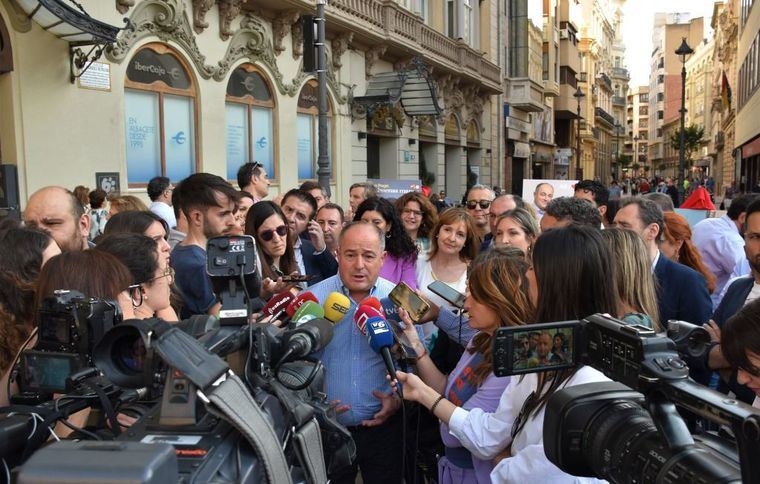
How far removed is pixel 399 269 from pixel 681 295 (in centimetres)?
201

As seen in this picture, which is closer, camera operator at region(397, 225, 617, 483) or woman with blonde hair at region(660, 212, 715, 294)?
camera operator at region(397, 225, 617, 483)

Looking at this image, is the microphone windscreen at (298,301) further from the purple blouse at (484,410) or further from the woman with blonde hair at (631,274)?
the woman with blonde hair at (631,274)

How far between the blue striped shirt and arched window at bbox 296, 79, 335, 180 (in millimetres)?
11753

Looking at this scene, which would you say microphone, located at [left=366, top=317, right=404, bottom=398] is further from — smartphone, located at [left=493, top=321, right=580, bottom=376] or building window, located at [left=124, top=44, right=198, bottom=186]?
building window, located at [left=124, top=44, right=198, bottom=186]

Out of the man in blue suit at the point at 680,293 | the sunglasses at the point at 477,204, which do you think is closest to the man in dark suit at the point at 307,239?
the sunglasses at the point at 477,204

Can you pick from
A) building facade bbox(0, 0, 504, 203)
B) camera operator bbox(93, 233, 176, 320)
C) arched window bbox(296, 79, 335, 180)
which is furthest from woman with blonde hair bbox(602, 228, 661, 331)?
arched window bbox(296, 79, 335, 180)

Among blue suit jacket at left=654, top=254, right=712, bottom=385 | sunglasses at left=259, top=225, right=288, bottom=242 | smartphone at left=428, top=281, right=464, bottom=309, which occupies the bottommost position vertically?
blue suit jacket at left=654, top=254, right=712, bottom=385

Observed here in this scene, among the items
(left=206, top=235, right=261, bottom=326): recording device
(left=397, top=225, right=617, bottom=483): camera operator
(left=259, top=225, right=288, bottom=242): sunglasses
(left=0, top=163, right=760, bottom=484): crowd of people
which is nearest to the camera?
(left=206, top=235, right=261, bottom=326): recording device

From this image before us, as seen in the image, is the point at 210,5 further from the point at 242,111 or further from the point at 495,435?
the point at 495,435

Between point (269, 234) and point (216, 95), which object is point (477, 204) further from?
point (216, 95)

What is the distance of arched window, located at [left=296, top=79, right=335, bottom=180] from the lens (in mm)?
14742

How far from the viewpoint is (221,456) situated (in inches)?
55.4

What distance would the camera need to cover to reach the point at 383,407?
307 cm

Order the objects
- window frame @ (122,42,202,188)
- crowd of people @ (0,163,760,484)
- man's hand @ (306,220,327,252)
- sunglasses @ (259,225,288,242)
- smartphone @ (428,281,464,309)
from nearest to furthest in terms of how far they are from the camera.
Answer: crowd of people @ (0,163,760,484) < smartphone @ (428,281,464,309) < sunglasses @ (259,225,288,242) < man's hand @ (306,220,327,252) < window frame @ (122,42,202,188)
